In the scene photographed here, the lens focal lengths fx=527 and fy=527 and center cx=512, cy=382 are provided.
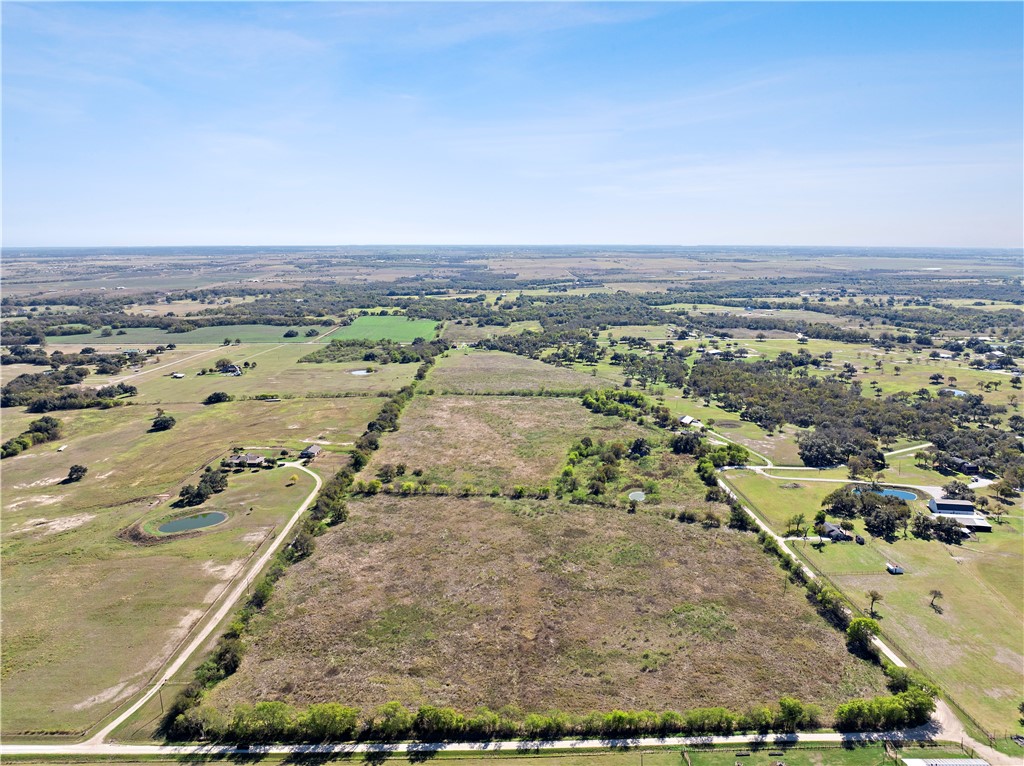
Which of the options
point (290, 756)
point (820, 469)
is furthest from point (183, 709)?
point (820, 469)

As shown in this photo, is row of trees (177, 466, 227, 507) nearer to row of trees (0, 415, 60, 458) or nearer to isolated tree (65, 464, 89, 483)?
isolated tree (65, 464, 89, 483)

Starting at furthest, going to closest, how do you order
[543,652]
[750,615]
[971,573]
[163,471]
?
[163,471] → [971,573] → [750,615] → [543,652]

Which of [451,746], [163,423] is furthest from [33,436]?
[451,746]

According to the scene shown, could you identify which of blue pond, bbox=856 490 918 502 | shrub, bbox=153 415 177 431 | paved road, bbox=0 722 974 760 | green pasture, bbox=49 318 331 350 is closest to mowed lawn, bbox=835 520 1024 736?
paved road, bbox=0 722 974 760

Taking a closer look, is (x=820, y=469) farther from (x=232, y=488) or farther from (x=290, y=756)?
(x=232, y=488)

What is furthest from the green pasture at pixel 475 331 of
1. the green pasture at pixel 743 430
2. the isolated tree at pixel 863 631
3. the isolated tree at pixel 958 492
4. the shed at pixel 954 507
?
the isolated tree at pixel 863 631

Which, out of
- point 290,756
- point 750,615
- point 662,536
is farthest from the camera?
point 662,536

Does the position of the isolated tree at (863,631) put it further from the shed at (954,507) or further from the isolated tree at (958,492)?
the isolated tree at (958,492)

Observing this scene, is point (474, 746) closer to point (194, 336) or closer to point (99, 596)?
point (99, 596)
